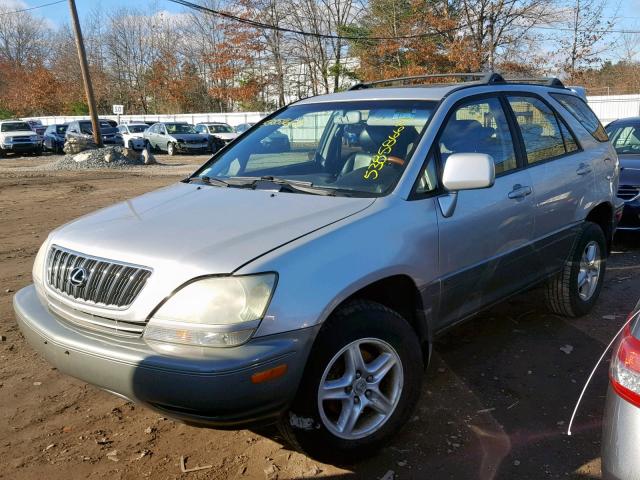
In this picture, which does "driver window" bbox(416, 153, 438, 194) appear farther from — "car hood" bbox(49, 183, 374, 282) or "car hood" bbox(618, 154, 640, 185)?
"car hood" bbox(618, 154, 640, 185)

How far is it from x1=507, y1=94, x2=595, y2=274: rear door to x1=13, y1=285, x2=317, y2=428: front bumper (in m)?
2.31

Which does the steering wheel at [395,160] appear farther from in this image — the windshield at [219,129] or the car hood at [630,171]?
the windshield at [219,129]

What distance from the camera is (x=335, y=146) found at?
3.82m

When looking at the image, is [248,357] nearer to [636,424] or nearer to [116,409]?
[636,424]

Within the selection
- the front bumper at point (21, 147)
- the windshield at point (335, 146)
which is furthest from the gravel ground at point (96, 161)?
the windshield at point (335, 146)

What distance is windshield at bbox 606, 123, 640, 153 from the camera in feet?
26.3

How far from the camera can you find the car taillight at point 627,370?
184 cm

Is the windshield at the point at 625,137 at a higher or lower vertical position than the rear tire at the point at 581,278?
higher

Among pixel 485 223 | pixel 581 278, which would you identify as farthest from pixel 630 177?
pixel 485 223

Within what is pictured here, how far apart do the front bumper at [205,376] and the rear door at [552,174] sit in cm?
231

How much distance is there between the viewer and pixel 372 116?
3727 mm

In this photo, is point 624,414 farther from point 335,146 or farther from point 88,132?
point 88,132

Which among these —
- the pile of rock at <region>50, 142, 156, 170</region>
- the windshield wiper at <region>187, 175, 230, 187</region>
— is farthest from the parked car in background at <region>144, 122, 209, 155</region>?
the windshield wiper at <region>187, 175, 230, 187</region>

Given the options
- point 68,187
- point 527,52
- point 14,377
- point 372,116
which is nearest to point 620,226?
point 372,116
